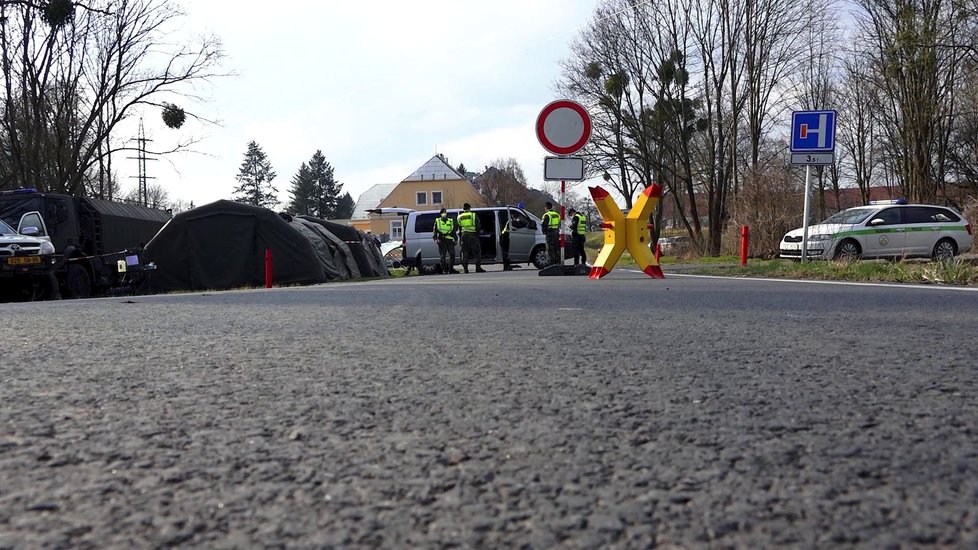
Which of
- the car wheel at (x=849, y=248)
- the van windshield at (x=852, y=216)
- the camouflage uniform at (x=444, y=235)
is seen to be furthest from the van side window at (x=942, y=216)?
the camouflage uniform at (x=444, y=235)

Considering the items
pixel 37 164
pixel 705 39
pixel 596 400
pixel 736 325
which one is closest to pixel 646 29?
pixel 705 39

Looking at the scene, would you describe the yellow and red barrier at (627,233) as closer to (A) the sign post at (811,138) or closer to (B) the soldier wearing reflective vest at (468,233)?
(A) the sign post at (811,138)

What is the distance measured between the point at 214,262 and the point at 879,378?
1805 centimetres

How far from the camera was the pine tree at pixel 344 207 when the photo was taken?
95825 mm

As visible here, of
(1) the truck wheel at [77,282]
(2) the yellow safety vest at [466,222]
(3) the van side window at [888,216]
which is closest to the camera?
(1) the truck wheel at [77,282]

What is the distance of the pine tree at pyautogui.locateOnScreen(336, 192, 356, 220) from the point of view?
9582cm

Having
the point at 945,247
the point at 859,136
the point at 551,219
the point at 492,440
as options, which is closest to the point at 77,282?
the point at 551,219

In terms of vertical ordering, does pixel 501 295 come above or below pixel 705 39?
below

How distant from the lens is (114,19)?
86.1ft

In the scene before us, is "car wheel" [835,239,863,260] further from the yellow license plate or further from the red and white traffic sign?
the yellow license plate

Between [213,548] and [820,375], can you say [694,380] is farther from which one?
[213,548]

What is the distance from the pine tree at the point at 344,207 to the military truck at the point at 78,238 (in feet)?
250

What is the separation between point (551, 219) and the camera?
19469 mm

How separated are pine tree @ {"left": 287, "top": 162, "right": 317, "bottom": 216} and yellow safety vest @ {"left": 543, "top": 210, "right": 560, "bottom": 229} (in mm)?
75375
